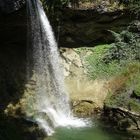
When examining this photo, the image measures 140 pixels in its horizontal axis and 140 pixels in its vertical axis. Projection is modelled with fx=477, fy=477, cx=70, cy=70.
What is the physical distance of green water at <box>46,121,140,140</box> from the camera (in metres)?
13.8

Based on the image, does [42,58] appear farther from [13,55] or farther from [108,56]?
[108,56]

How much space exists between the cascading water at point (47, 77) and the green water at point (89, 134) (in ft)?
1.37

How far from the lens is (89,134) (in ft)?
46.4

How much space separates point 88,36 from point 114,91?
8.00ft

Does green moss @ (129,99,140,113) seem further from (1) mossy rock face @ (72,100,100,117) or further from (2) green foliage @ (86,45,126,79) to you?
(2) green foliage @ (86,45,126,79)

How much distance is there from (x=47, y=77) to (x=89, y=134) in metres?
2.98

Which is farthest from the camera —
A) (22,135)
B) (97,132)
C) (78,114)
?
(78,114)

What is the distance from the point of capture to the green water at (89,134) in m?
13.8

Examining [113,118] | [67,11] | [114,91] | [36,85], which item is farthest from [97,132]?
[67,11]

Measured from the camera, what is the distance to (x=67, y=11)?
15484mm

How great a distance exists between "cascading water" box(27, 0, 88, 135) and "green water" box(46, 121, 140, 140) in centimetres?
42

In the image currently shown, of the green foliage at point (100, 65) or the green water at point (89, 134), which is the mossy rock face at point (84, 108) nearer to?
the green water at point (89, 134)

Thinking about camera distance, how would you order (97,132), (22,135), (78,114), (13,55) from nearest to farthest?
(22,135) → (97,132) → (78,114) → (13,55)

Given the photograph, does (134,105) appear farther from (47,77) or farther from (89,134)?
(47,77)
